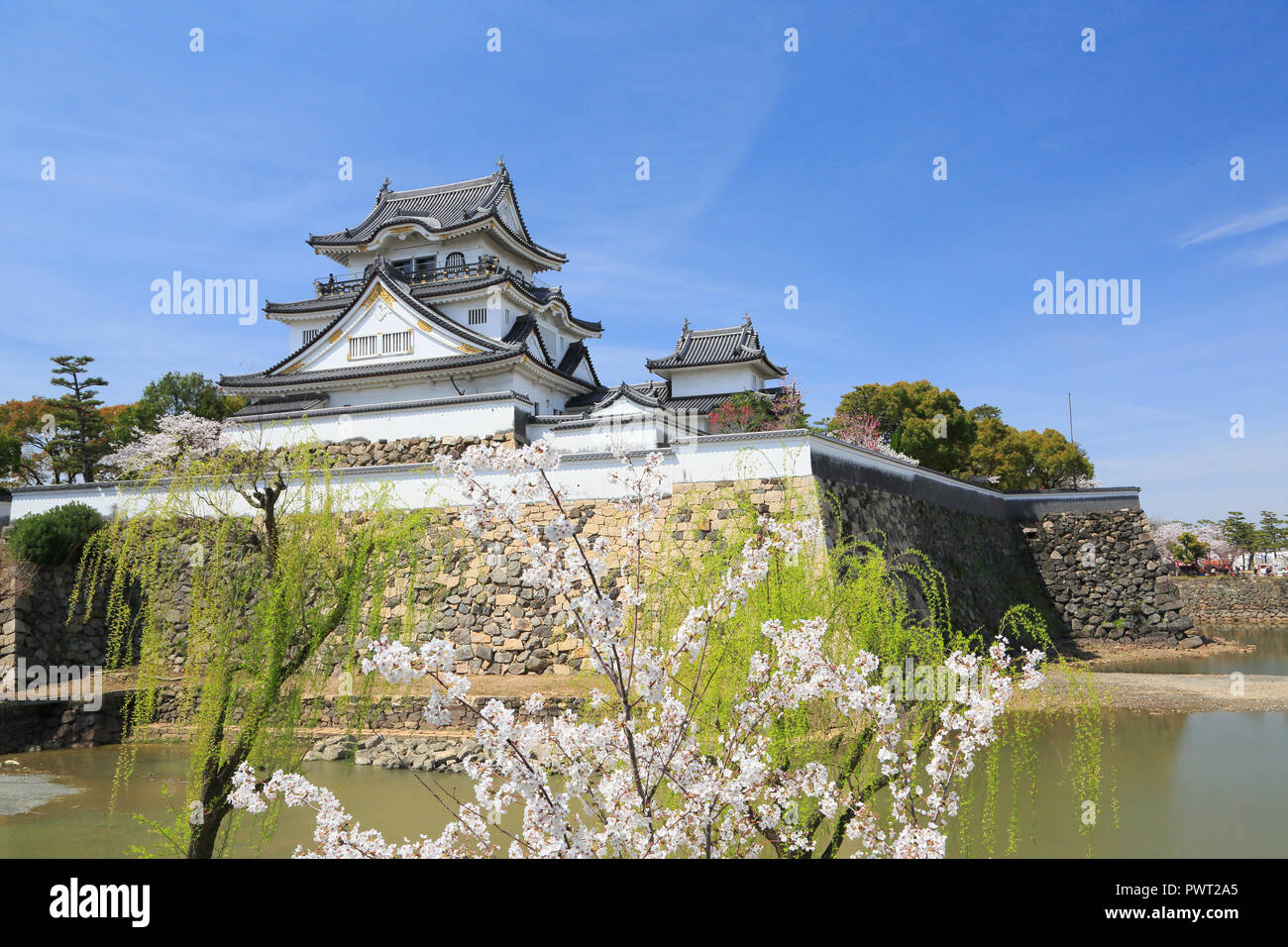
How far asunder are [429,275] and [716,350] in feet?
27.5

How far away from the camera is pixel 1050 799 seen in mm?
7348

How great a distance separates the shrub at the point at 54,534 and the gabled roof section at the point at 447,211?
11.8 metres

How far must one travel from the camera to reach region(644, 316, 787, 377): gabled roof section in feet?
76.2

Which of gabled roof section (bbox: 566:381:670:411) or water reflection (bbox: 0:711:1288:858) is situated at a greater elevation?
gabled roof section (bbox: 566:381:670:411)

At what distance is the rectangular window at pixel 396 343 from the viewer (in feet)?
63.9

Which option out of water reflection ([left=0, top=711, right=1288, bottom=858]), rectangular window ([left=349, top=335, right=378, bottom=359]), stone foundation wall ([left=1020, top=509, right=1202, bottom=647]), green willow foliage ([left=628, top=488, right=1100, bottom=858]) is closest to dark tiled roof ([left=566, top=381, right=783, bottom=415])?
rectangular window ([left=349, top=335, right=378, bottom=359])

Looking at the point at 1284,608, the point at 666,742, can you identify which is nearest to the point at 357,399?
the point at 666,742

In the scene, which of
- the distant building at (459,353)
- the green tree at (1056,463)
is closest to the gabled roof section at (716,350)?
the distant building at (459,353)

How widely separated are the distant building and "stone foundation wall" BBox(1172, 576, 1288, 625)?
1577 centimetres

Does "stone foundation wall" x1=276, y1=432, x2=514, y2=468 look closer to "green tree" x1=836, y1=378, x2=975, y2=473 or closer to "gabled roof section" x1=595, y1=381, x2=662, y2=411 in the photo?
"gabled roof section" x1=595, y1=381, x2=662, y2=411

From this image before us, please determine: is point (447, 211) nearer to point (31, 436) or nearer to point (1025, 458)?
point (31, 436)

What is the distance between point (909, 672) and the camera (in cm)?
470
